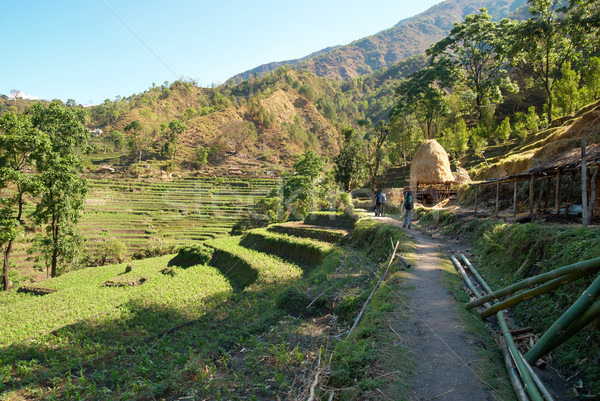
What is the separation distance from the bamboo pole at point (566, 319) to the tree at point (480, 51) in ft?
99.5

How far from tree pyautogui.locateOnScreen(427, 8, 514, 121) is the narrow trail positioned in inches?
1143

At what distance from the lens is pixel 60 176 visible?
67.5ft

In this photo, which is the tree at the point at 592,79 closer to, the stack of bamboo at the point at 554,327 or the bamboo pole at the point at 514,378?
the stack of bamboo at the point at 554,327

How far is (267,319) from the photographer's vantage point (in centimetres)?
862

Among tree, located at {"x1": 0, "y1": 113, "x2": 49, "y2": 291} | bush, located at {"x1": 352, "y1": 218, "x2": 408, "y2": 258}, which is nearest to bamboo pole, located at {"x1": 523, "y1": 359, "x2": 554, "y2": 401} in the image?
bush, located at {"x1": 352, "y1": 218, "x2": 408, "y2": 258}

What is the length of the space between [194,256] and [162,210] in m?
25.9

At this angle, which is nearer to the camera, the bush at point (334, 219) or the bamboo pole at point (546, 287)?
the bamboo pole at point (546, 287)

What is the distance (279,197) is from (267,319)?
95.4 ft

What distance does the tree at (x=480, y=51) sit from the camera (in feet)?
92.8

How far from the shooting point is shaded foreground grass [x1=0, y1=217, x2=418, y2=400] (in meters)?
5.70

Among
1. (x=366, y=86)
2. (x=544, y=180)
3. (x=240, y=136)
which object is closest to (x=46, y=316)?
(x=544, y=180)

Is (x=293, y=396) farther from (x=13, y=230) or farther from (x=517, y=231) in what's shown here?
(x=13, y=230)

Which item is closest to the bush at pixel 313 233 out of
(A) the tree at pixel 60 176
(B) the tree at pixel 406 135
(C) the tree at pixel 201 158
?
(A) the tree at pixel 60 176

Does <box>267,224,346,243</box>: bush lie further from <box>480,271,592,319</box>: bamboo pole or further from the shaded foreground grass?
<box>480,271,592,319</box>: bamboo pole
